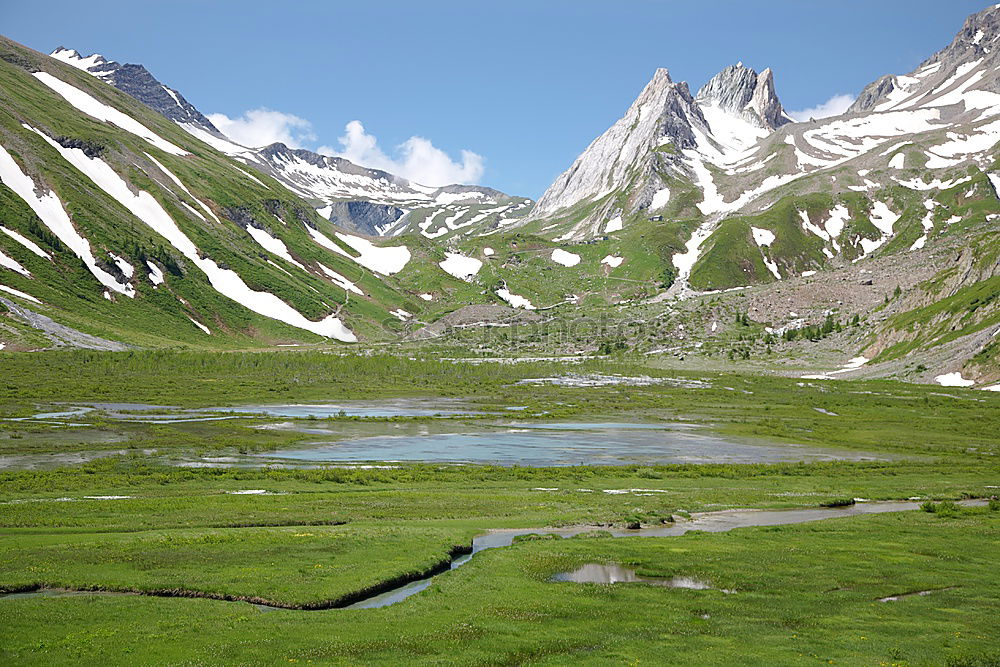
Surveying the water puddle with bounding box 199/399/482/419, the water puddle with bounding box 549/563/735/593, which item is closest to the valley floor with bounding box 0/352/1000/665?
the water puddle with bounding box 549/563/735/593

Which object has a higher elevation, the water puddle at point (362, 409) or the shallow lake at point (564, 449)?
the water puddle at point (362, 409)

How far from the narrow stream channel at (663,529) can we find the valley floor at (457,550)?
22.6 inches

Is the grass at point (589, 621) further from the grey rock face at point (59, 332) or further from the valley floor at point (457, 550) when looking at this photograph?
the grey rock face at point (59, 332)

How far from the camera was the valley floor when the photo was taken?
22078 mm

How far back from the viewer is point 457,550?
36.1 metres

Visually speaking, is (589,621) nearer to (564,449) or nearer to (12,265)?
(564,449)

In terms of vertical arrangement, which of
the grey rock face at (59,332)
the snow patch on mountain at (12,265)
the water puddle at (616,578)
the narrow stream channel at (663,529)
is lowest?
the water puddle at (616,578)

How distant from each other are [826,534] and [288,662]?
101 ft

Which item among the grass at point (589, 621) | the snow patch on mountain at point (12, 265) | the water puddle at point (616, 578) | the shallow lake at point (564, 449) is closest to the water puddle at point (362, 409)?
the shallow lake at point (564, 449)

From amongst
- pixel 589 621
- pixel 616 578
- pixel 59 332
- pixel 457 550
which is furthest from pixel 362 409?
pixel 59 332

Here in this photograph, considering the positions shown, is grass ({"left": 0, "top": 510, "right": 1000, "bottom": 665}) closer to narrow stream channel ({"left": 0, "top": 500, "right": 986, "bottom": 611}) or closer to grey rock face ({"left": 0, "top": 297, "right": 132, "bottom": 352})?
narrow stream channel ({"left": 0, "top": 500, "right": 986, "bottom": 611})

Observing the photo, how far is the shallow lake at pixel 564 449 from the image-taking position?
232 feet

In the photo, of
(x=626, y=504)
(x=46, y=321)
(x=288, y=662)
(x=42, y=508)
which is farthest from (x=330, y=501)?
(x=46, y=321)

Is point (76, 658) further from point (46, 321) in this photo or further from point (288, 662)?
point (46, 321)
